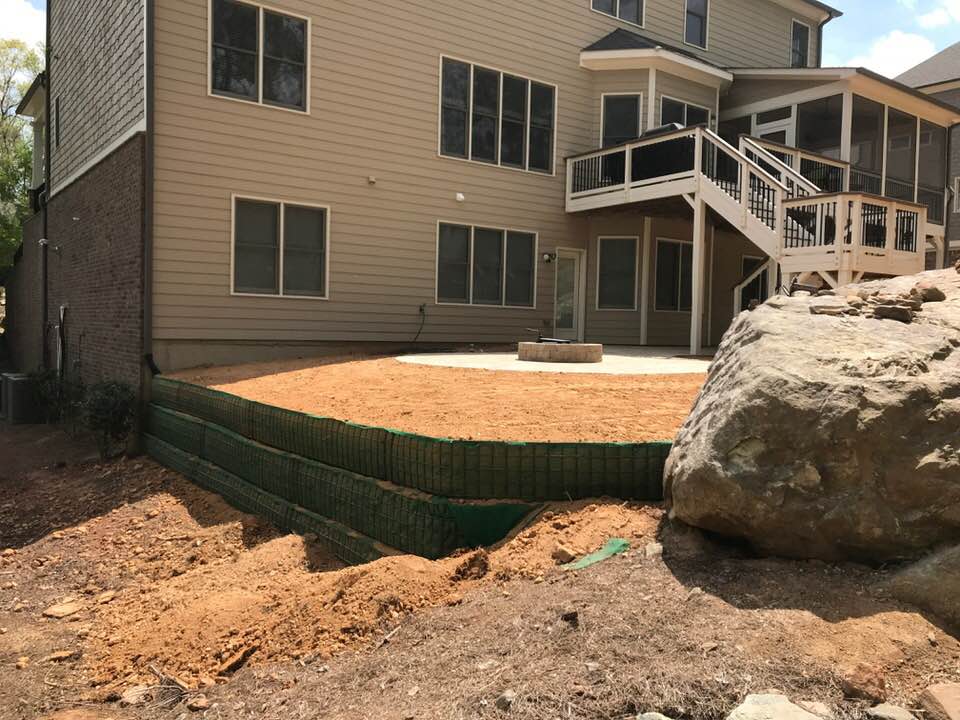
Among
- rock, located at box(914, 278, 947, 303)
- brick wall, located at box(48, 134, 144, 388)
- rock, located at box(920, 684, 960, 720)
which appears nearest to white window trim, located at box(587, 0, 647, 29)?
brick wall, located at box(48, 134, 144, 388)

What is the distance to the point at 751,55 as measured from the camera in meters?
18.0

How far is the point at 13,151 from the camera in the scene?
31.0 meters

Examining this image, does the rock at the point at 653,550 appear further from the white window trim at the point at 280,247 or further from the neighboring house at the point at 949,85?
the neighboring house at the point at 949,85

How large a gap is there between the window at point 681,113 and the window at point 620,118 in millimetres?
577

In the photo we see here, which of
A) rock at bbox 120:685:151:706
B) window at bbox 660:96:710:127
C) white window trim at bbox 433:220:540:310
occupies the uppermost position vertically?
window at bbox 660:96:710:127

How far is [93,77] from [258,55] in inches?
155

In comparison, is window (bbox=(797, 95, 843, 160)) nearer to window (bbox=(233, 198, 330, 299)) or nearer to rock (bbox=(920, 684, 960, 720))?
window (bbox=(233, 198, 330, 299))

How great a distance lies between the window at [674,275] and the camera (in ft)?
51.3

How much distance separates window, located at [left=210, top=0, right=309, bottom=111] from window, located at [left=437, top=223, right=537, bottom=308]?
11.4 ft

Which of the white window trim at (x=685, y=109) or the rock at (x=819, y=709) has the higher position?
the white window trim at (x=685, y=109)

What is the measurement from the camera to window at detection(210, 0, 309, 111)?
433 inches

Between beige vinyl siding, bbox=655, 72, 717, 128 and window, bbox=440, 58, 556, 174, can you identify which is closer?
window, bbox=440, 58, 556, 174

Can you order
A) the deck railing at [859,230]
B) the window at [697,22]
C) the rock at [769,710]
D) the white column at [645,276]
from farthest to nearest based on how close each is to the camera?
the window at [697,22]
the white column at [645,276]
the deck railing at [859,230]
the rock at [769,710]

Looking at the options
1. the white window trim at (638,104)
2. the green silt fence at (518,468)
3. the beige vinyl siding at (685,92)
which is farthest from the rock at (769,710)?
the beige vinyl siding at (685,92)
